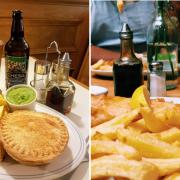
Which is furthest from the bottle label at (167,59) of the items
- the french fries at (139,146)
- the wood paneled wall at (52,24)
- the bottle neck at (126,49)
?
the wood paneled wall at (52,24)

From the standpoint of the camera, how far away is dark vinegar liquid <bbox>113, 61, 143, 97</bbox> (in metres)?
0.51

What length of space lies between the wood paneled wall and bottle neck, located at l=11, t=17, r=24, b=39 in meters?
0.44

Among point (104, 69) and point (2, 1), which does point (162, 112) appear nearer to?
point (104, 69)

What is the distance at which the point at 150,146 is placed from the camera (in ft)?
1.08

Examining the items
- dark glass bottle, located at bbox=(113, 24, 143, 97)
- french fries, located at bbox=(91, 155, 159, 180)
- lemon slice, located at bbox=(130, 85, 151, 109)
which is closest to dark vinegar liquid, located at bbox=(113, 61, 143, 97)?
dark glass bottle, located at bbox=(113, 24, 143, 97)

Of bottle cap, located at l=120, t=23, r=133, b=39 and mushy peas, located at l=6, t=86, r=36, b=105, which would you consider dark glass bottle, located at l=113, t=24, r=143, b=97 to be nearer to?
bottle cap, located at l=120, t=23, r=133, b=39

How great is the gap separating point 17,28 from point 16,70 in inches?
3.0

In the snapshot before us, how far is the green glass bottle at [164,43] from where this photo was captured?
23.5 inches

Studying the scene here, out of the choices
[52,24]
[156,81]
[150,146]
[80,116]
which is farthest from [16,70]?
[52,24]

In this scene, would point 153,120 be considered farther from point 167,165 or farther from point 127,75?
point 127,75

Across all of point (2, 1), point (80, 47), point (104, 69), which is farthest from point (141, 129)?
point (2, 1)

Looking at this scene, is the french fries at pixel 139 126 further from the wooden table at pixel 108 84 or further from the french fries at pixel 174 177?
the wooden table at pixel 108 84

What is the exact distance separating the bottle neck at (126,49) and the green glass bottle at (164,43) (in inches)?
3.3

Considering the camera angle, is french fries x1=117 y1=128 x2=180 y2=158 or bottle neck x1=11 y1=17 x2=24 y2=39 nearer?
french fries x1=117 y1=128 x2=180 y2=158
